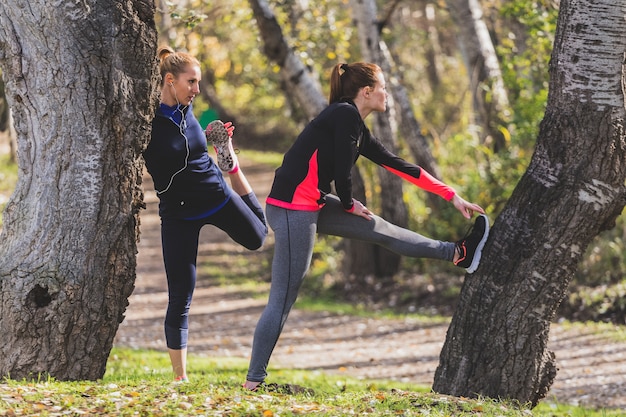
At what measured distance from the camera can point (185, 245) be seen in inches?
221

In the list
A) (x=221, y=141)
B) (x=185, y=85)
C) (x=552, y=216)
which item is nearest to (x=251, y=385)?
(x=221, y=141)

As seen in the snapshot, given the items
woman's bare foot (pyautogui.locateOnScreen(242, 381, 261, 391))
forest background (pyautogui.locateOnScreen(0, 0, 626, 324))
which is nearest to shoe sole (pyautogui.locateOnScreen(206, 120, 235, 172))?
woman's bare foot (pyautogui.locateOnScreen(242, 381, 261, 391))

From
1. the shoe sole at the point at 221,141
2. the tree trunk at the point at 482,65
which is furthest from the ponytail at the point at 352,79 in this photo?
the tree trunk at the point at 482,65

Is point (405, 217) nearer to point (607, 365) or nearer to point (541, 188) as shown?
point (607, 365)

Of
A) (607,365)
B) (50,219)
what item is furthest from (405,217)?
(50,219)

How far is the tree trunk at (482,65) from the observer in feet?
45.3

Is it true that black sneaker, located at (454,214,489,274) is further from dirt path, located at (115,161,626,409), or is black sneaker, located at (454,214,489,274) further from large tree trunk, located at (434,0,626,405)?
dirt path, located at (115,161,626,409)

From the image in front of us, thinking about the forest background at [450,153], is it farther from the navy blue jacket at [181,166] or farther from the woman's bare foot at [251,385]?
the woman's bare foot at [251,385]

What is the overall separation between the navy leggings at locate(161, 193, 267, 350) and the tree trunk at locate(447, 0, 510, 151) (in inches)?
335

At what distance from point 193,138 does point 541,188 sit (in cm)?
221

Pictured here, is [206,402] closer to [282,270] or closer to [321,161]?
[282,270]

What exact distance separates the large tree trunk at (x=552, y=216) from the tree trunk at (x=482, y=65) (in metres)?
8.07

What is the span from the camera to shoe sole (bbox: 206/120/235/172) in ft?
18.9

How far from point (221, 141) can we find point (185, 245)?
71cm
